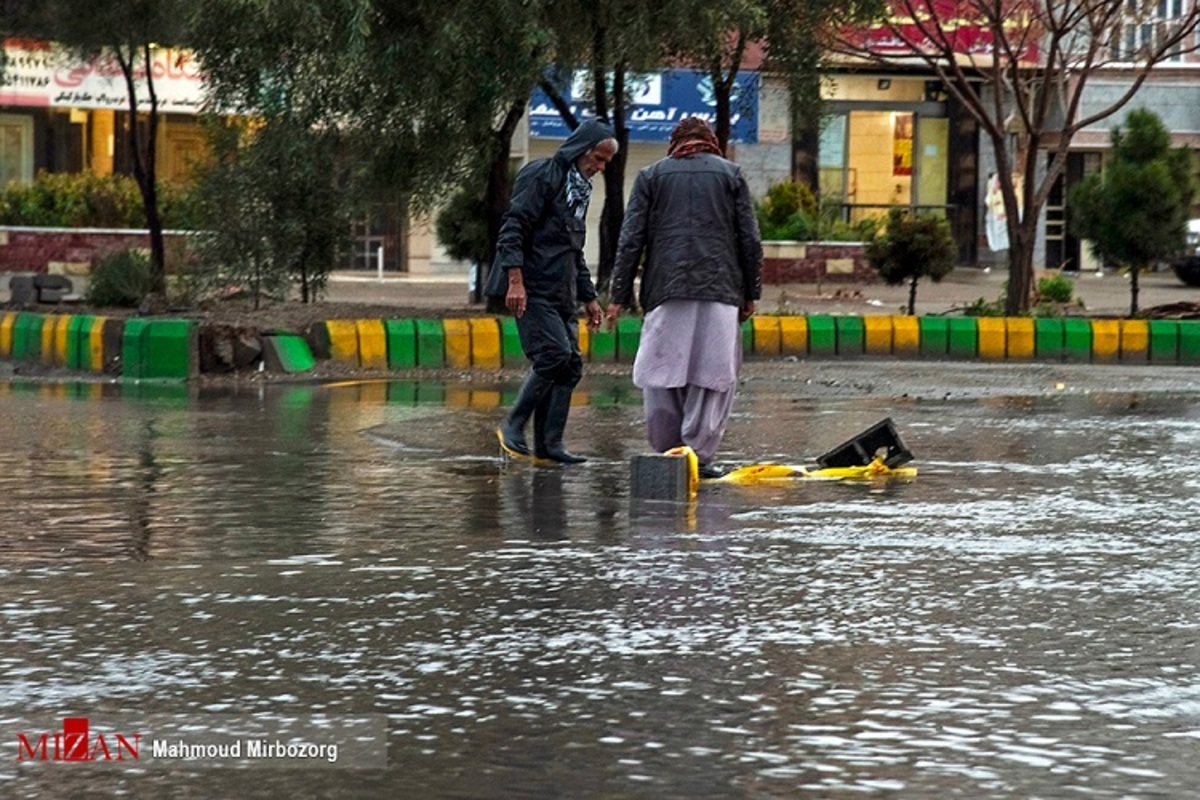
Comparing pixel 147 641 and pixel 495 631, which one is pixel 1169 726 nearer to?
pixel 495 631

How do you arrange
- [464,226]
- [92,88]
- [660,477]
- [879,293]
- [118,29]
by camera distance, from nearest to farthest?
[660,477] < [118,29] < [464,226] < [879,293] < [92,88]

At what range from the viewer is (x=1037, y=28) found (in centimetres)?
3288

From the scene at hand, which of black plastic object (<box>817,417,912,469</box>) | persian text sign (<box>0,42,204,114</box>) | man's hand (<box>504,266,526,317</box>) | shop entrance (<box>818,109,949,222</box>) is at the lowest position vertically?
black plastic object (<box>817,417,912,469</box>)

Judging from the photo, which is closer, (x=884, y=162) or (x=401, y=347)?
(x=401, y=347)

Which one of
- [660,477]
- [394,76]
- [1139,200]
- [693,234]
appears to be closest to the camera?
[660,477]

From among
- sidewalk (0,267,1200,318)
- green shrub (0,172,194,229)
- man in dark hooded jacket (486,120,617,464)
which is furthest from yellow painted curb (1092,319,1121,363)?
green shrub (0,172,194,229)

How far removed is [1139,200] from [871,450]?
1401cm

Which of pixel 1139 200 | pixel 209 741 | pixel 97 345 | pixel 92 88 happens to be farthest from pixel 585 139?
pixel 92 88

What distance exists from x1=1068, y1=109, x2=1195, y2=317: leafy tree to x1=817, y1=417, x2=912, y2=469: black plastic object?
13709mm

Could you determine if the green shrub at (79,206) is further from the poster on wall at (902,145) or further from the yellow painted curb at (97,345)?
the yellow painted curb at (97,345)

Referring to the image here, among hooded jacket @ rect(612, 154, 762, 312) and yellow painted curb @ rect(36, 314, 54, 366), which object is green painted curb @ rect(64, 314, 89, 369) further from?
hooded jacket @ rect(612, 154, 762, 312)

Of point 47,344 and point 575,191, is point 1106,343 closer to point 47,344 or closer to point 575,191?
point 47,344

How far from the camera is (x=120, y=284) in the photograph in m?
23.2

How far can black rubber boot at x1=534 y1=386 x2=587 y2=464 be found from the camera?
11.8 meters
